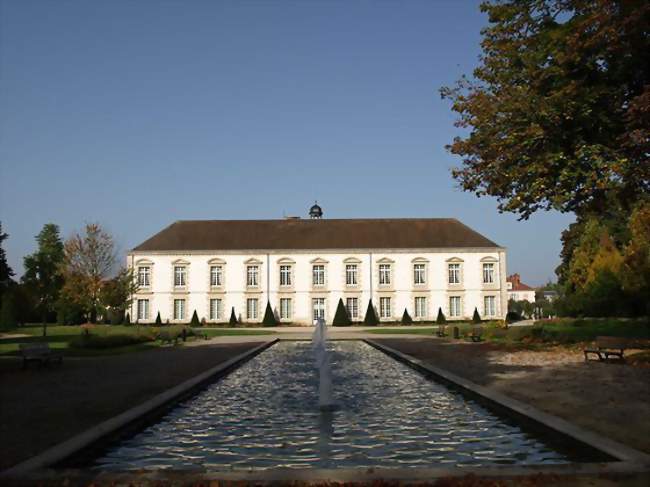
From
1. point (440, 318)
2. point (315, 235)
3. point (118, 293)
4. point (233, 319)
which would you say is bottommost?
point (440, 318)

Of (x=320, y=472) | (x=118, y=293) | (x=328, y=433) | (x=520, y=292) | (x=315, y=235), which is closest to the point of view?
(x=320, y=472)

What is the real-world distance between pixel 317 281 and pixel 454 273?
1191cm

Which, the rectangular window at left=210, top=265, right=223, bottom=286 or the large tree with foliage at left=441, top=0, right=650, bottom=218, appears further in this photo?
the rectangular window at left=210, top=265, right=223, bottom=286

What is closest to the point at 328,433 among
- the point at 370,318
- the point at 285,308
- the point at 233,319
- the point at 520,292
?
the point at 370,318

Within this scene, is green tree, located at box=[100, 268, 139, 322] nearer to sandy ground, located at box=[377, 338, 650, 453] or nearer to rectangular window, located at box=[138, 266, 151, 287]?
rectangular window, located at box=[138, 266, 151, 287]

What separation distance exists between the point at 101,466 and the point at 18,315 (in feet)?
150

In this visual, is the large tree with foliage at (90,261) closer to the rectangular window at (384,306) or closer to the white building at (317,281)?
the white building at (317,281)

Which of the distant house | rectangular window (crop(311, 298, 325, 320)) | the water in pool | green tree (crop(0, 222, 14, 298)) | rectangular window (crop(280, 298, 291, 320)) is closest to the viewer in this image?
the water in pool

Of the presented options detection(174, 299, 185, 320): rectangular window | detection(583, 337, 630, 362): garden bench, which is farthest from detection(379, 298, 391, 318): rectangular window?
detection(583, 337, 630, 362): garden bench

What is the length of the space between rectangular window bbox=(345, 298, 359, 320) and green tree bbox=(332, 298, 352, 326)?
9.28ft

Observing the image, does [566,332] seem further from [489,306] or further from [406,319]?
[489,306]

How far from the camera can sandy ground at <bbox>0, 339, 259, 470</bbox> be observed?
714 cm

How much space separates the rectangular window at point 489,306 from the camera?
5012cm

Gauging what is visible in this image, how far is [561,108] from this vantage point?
50.3ft
